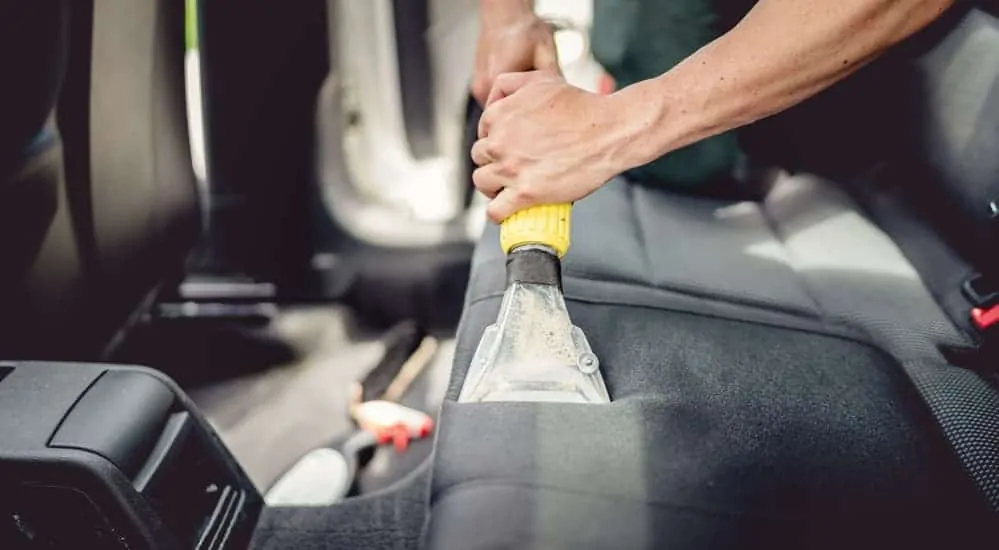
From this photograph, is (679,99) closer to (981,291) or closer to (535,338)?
(535,338)

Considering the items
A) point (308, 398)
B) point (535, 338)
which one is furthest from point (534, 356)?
point (308, 398)

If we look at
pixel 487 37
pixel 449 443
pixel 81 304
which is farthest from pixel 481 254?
pixel 81 304

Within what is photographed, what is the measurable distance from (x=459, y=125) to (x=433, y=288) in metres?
0.25

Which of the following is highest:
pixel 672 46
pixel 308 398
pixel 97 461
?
pixel 672 46

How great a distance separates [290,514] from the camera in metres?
1.15

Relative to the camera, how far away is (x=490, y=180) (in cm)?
97

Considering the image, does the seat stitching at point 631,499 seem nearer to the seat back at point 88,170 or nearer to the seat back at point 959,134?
the seat back at point 959,134

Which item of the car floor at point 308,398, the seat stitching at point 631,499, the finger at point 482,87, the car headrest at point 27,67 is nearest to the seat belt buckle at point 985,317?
the seat stitching at point 631,499

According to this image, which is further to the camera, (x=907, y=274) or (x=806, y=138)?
(x=806, y=138)

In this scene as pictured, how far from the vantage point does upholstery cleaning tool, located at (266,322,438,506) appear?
130cm

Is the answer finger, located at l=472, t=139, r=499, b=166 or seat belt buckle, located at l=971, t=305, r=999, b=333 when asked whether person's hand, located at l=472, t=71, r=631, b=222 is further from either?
seat belt buckle, located at l=971, t=305, r=999, b=333

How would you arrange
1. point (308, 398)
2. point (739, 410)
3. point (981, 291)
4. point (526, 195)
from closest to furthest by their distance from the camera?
point (739, 410)
point (526, 195)
point (981, 291)
point (308, 398)

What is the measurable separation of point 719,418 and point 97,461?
18.4 inches

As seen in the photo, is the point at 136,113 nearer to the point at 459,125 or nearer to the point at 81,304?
the point at 81,304
